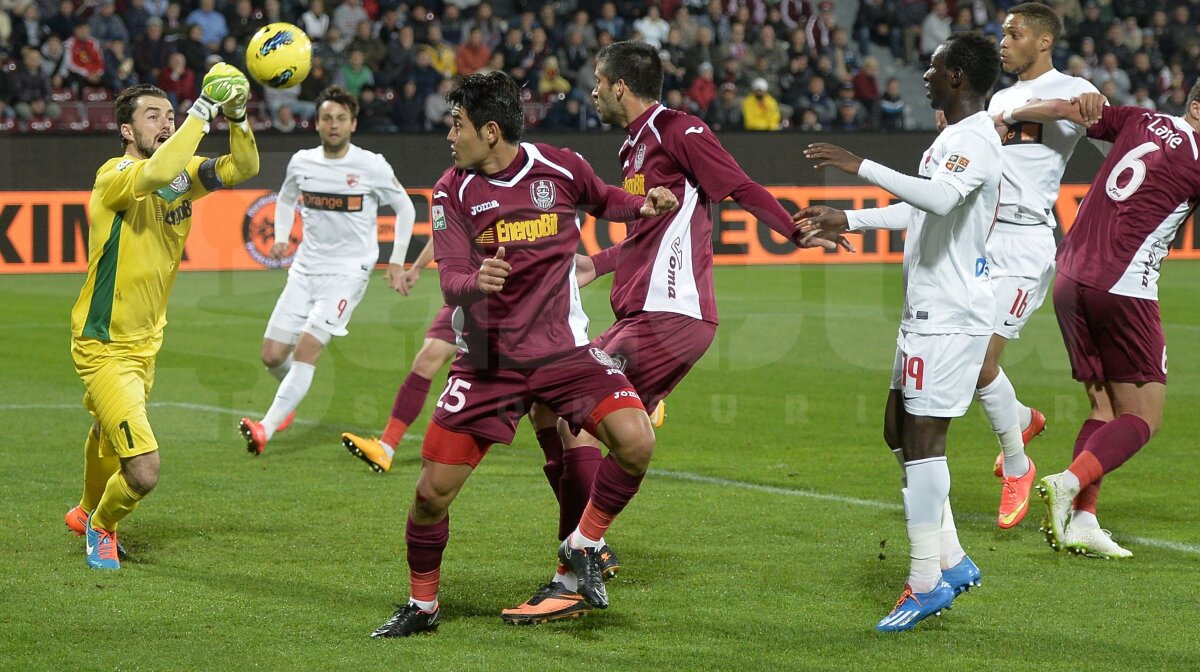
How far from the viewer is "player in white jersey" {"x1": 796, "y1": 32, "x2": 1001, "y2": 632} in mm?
5453

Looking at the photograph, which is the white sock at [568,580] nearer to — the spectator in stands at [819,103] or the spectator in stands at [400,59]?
the spectator in stands at [400,59]

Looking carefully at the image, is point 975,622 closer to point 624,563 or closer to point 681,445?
point 624,563

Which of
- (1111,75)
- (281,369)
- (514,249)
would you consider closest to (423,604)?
(514,249)

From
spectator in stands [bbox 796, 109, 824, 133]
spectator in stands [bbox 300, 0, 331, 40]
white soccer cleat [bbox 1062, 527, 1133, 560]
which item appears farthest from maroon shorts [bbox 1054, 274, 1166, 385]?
spectator in stands [bbox 300, 0, 331, 40]

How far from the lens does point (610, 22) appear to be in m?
24.7

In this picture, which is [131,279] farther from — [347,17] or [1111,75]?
[1111,75]

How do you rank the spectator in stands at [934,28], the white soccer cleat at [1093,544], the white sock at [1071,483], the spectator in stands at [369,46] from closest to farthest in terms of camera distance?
the white sock at [1071,483]
the white soccer cleat at [1093,544]
the spectator in stands at [369,46]
the spectator in stands at [934,28]

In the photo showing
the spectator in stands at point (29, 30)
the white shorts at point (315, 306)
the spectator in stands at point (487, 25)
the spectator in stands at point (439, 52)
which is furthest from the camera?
the spectator in stands at point (487, 25)

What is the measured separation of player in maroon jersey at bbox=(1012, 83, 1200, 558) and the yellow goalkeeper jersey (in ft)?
12.7

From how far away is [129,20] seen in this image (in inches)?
872

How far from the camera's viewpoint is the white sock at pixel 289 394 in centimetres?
953

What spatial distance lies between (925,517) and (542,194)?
1912mm

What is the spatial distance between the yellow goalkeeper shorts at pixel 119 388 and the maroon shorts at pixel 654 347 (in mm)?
2066

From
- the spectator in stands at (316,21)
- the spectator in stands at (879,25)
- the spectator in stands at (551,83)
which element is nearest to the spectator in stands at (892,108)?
the spectator in stands at (879,25)
